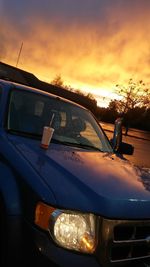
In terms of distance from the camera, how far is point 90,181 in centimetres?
275

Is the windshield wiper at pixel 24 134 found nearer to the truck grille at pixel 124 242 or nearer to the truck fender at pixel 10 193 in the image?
the truck fender at pixel 10 193

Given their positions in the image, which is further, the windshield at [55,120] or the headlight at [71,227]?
the windshield at [55,120]

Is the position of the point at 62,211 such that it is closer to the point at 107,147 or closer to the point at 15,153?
the point at 15,153

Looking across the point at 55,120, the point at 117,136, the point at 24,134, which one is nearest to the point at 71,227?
the point at 24,134

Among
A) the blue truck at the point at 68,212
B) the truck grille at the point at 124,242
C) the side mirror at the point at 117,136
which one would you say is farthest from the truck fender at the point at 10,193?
the side mirror at the point at 117,136

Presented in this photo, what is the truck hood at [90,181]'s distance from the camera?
2480mm

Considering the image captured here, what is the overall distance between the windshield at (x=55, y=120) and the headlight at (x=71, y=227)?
4.45ft

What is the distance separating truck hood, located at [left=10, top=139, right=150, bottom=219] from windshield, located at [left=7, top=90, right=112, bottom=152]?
1.26ft

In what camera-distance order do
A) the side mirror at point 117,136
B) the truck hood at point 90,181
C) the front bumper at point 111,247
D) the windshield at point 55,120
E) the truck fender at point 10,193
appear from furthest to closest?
the side mirror at point 117,136 < the windshield at point 55,120 < the truck fender at point 10,193 < the truck hood at point 90,181 < the front bumper at point 111,247

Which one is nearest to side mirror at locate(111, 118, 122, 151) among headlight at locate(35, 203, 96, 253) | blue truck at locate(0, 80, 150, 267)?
blue truck at locate(0, 80, 150, 267)

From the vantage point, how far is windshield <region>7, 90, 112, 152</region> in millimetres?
3873

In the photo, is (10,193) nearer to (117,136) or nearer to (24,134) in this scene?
(24,134)

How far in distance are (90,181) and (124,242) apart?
18.9 inches

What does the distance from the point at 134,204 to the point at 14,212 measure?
77 cm
